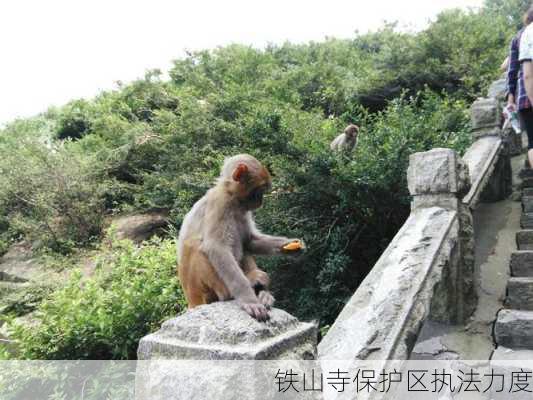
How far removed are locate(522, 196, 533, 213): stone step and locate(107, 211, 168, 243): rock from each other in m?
9.09

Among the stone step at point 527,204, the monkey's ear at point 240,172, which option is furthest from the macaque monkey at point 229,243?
the stone step at point 527,204

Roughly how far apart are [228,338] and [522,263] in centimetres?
356

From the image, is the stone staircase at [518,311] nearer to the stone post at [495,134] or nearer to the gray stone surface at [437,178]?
the gray stone surface at [437,178]

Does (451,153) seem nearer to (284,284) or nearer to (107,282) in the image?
(284,284)

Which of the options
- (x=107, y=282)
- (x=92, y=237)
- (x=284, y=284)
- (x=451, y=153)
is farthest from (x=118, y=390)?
(x=92, y=237)

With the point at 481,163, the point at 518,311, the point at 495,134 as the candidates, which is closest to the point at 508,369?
the point at 518,311

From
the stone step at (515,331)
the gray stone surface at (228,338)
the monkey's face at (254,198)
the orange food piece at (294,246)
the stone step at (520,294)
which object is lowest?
the stone step at (515,331)

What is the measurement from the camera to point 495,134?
6293 millimetres

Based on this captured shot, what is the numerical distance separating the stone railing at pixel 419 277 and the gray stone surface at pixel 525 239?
546 millimetres

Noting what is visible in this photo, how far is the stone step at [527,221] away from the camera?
15.8 feet

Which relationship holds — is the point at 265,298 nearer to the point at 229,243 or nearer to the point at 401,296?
the point at 229,243

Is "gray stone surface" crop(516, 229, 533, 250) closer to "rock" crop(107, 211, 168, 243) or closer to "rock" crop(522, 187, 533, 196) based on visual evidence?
"rock" crop(522, 187, 533, 196)

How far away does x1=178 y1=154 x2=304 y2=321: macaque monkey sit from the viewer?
9.07ft

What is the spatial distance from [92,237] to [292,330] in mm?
12398
